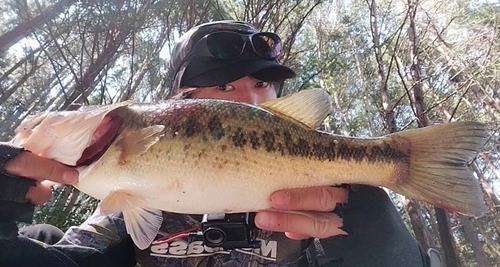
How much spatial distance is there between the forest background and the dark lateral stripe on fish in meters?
0.60

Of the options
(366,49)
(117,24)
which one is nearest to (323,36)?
(366,49)

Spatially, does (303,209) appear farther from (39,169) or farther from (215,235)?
(39,169)

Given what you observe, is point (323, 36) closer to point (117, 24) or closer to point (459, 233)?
point (117, 24)

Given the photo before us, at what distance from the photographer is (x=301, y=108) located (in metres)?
1.44

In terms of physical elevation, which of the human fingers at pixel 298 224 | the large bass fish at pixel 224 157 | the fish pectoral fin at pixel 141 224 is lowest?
the fish pectoral fin at pixel 141 224

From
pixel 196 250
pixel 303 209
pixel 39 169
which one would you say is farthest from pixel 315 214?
pixel 39 169

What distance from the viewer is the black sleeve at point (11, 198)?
133 cm

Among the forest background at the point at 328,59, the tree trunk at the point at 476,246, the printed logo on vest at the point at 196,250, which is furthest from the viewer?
the tree trunk at the point at 476,246

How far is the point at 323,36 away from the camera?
41.9 feet

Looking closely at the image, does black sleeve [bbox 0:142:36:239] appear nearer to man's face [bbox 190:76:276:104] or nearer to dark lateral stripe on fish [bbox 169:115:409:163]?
dark lateral stripe on fish [bbox 169:115:409:163]

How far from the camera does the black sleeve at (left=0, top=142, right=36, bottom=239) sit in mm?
1333

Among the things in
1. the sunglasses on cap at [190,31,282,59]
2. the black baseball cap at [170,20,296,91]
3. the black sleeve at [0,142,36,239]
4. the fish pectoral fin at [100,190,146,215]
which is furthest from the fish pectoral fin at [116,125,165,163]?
the sunglasses on cap at [190,31,282,59]

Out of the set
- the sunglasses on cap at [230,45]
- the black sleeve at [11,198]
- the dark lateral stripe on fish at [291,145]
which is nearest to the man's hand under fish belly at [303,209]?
the dark lateral stripe on fish at [291,145]

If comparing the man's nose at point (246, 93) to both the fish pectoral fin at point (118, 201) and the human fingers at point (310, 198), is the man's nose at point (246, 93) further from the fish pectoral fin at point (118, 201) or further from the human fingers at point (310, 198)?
the fish pectoral fin at point (118, 201)
